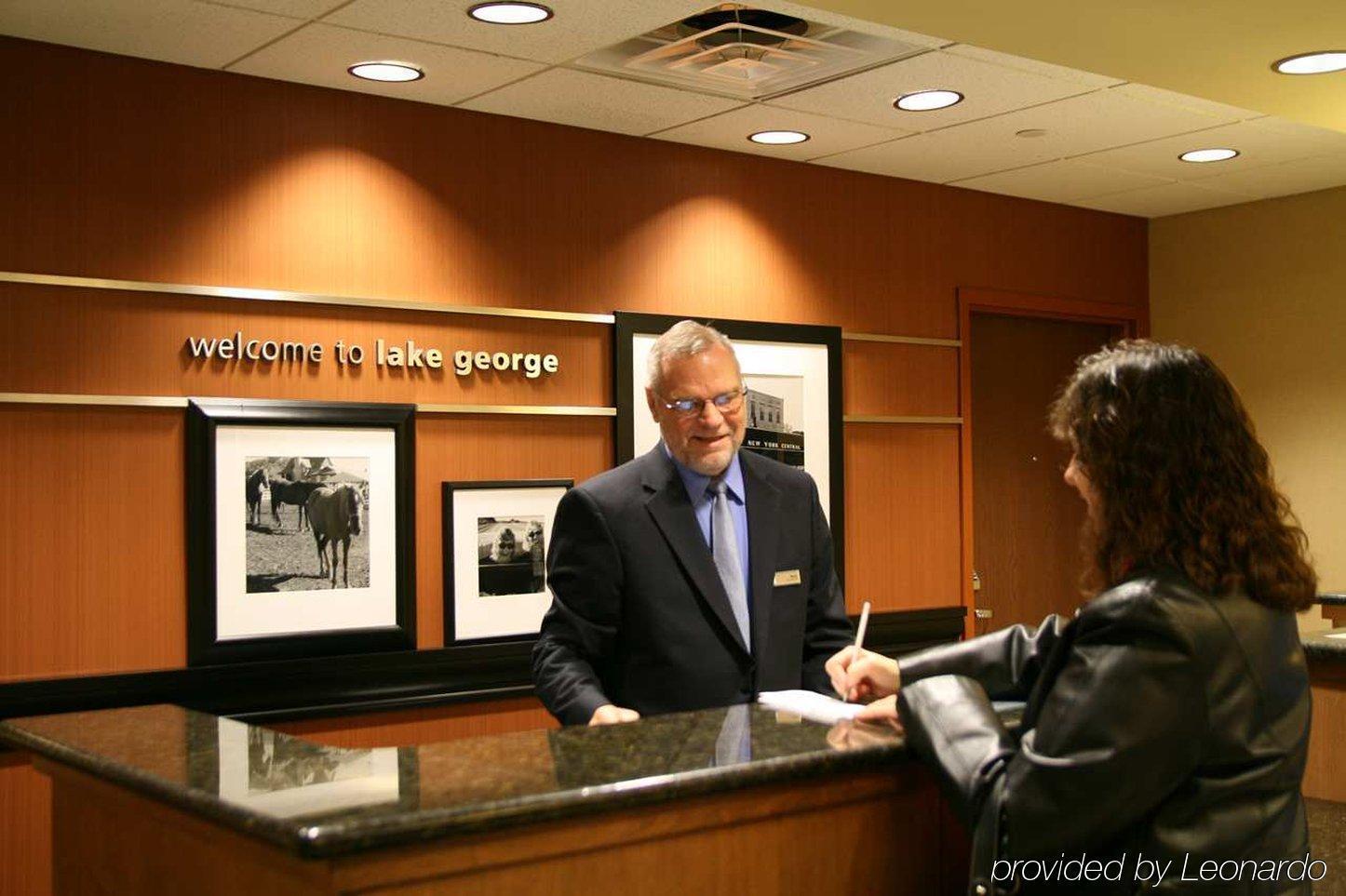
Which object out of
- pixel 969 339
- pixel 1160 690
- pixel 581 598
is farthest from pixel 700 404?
pixel 969 339

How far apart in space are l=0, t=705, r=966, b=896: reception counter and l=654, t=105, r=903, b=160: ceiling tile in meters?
3.39

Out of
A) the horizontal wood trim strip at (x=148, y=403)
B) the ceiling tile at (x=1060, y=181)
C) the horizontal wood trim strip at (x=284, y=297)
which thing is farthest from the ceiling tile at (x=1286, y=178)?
the horizontal wood trim strip at (x=148, y=403)

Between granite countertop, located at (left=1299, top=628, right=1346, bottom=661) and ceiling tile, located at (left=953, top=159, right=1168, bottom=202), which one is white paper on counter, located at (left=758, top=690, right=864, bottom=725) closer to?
granite countertop, located at (left=1299, top=628, right=1346, bottom=661)

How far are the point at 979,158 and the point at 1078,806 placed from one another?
4593 millimetres

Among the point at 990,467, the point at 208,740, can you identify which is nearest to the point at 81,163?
the point at 208,740

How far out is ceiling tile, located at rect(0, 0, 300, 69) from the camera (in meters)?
3.79

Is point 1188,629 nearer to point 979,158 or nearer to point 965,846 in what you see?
point 965,846

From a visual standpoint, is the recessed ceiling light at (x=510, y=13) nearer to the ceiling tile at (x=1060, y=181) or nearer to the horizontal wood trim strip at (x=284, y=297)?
the horizontal wood trim strip at (x=284, y=297)

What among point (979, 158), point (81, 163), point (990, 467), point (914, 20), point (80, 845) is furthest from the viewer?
point (990, 467)

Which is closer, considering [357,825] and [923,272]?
[357,825]

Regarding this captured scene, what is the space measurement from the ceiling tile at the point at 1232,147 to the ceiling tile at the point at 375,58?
8.33 ft

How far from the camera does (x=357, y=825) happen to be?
54.3 inches

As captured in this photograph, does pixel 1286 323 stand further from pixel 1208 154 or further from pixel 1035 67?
pixel 1035 67
